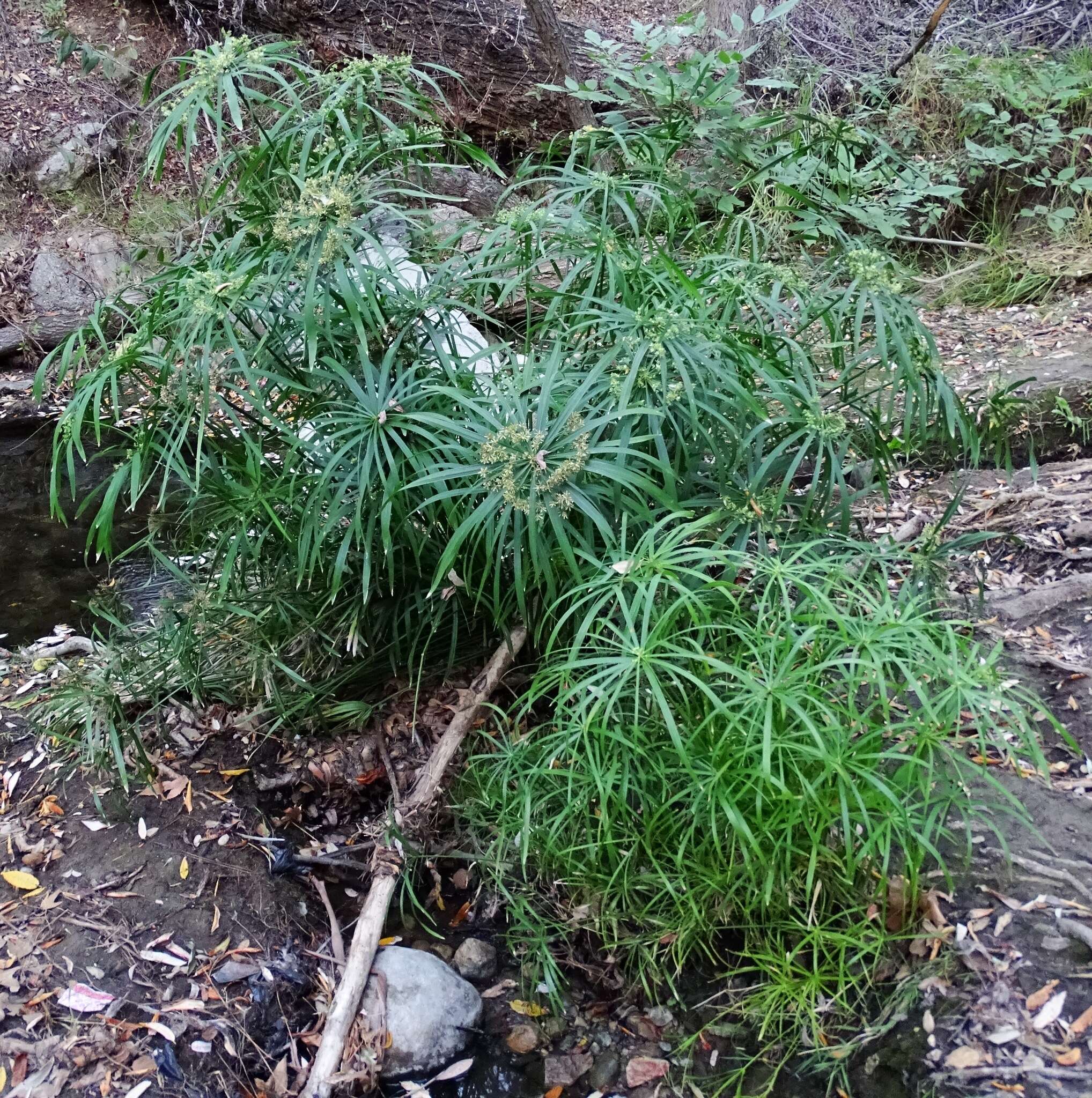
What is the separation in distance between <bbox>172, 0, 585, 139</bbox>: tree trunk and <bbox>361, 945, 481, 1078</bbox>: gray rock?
532 cm

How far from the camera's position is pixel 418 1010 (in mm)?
2076

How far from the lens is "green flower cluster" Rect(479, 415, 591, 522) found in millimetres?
1826

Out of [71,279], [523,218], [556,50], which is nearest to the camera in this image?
[523,218]

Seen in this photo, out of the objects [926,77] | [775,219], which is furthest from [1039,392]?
[926,77]

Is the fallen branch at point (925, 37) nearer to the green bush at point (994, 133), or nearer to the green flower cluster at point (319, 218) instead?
the green bush at point (994, 133)

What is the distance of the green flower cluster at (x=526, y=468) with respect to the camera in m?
1.83

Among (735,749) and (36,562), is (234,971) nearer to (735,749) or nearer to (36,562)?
(735,749)

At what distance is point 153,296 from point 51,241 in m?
4.94

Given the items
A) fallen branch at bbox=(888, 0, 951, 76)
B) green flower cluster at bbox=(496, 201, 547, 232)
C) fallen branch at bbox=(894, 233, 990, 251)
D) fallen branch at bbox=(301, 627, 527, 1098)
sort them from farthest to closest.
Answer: fallen branch at bbox=(894, 233, 990, 251), fallen branch at bbox=(888, 0, 951, 76), green flower cluster at bbox=(496, 201, 547, 232), fallen branch at bbox=(301, 627, 527, 1098)

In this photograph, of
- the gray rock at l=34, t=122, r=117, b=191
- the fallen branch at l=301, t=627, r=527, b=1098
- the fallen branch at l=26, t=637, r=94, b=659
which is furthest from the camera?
the gray rock at l=34, t=122, r=117, b=191

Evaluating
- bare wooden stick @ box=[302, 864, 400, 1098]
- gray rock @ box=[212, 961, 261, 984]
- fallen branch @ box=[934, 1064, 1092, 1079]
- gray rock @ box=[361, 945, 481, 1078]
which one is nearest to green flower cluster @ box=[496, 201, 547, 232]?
bare wooden stick @ box=[302, 864, 400, 1098]

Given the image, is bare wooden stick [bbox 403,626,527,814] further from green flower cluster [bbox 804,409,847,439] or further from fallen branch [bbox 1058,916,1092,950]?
fallen branch [bbox 1058,916,1092,950]

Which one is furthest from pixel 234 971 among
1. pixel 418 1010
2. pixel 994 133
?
pixel 994 133

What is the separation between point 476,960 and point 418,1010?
0.77ft
